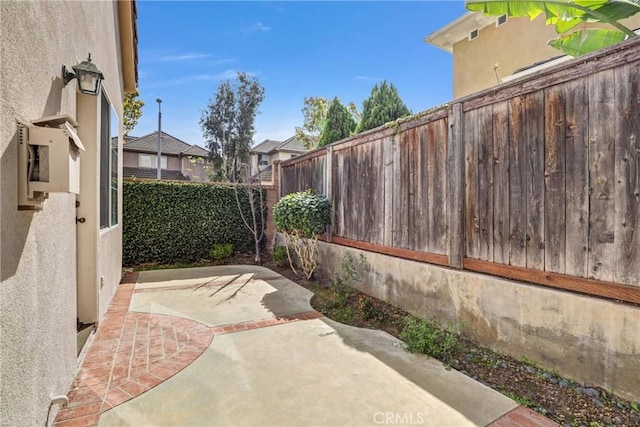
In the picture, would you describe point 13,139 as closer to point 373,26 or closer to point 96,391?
point 96,391

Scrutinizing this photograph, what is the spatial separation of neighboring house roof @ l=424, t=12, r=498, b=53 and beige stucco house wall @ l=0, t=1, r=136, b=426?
9.54 m

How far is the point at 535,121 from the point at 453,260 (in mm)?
1893

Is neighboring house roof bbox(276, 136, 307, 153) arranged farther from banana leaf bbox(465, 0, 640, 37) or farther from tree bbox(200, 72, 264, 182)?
banana leaf bbox(465, 0, 640, 37)

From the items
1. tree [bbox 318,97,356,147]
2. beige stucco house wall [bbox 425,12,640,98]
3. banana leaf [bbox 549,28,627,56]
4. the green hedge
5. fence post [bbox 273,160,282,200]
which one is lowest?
the green hedge

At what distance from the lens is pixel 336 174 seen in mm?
6949

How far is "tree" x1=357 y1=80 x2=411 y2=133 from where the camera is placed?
8203 mm

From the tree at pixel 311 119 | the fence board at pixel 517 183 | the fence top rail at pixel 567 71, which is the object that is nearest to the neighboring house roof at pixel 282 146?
the tree at pixel 311 119

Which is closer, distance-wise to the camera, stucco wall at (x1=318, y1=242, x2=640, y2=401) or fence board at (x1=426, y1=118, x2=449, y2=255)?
stucco wall at (x1=318, y1=242, x2=640, y2=401)

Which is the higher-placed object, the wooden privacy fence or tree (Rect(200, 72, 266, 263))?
tree (Rect(200, 72, 266, 263))

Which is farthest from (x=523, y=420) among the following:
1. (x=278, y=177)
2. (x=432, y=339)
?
(x=278, y=177)

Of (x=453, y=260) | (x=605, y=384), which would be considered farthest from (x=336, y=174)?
(x=605, y=384)

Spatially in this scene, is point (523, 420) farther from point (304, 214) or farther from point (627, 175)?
point (304, 214)

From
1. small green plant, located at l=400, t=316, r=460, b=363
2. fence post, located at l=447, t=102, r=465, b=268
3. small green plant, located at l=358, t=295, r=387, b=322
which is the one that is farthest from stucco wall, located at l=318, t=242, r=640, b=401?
small green plant, located at l=358, t=295, r=387, b=322

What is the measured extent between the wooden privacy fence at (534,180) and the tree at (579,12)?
1016 mm
